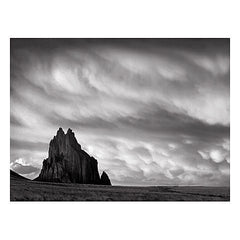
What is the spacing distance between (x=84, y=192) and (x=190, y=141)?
365 centimetres

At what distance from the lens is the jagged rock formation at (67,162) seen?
12.3m

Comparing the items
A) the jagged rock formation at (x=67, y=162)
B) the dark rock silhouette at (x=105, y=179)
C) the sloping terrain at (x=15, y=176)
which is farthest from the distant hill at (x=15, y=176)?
the dark rock silhouette at (x=105, y=179)

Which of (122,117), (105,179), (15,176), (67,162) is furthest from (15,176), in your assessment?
(122,117)

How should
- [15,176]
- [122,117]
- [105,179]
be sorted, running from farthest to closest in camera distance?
1. [122,117]
2. [105,179]
3. [15,176]

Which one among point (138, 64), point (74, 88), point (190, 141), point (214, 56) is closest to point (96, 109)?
point (74, 88)

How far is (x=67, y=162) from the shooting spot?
40.9 ft

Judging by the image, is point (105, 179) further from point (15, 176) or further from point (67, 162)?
point (15, 176)

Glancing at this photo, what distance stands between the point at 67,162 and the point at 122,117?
2222mm

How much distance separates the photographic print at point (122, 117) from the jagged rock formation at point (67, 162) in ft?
0.10

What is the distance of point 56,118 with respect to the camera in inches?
494

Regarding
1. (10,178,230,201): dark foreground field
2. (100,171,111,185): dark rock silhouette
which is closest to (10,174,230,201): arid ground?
(10,178,230,201): dark foreground field

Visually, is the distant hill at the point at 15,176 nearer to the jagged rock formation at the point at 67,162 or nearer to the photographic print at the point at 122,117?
the photographic print at the point at 122,117

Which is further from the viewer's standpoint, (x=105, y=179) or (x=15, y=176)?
(x=105, y=179)
